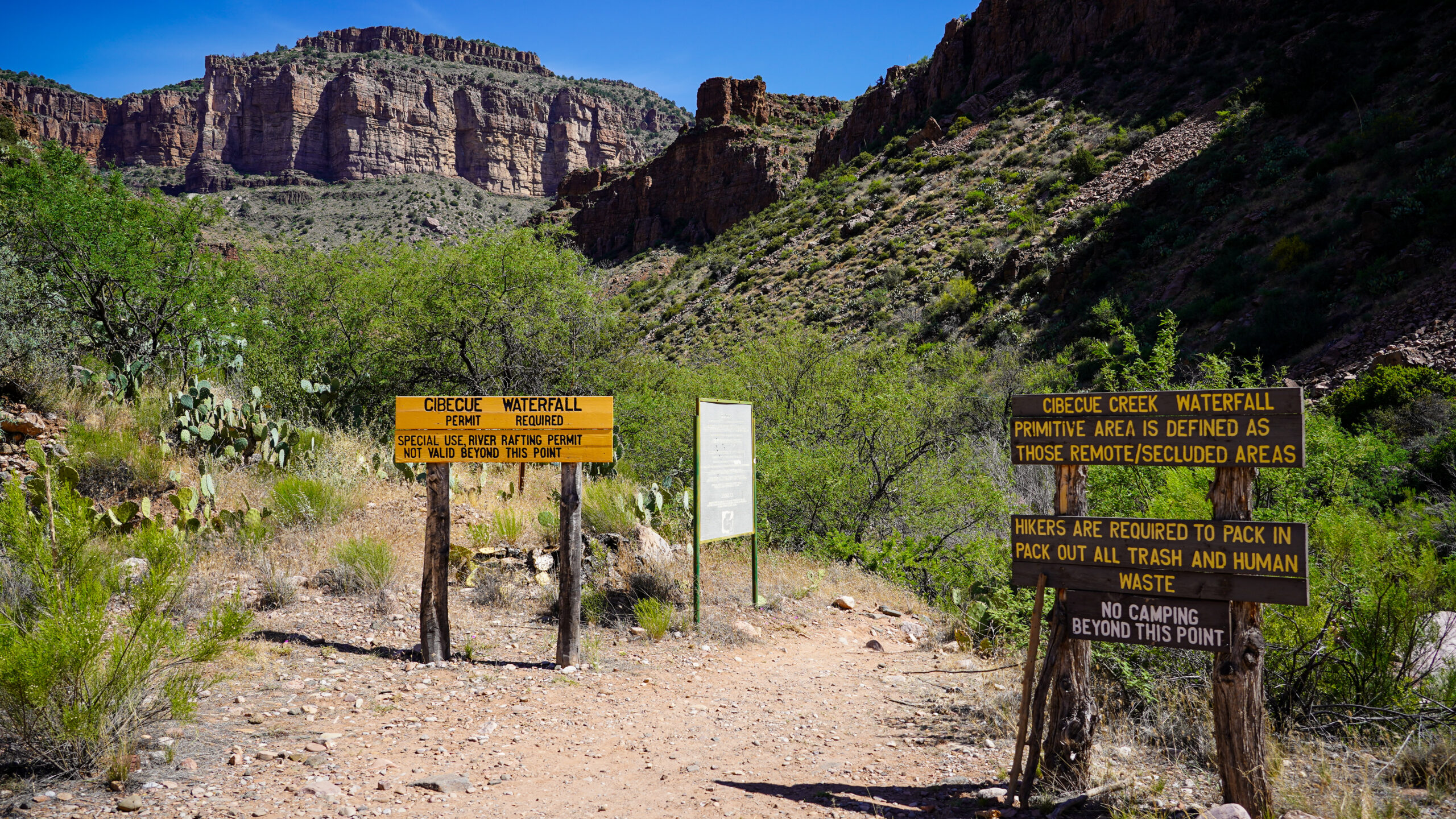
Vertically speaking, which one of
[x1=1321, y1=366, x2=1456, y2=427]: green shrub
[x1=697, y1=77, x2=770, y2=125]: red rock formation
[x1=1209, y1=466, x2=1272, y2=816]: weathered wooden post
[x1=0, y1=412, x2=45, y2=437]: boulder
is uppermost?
[x1=697, y1=77, x2=770, y2=125]: red rock formation

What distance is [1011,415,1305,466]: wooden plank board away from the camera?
3.46 metres

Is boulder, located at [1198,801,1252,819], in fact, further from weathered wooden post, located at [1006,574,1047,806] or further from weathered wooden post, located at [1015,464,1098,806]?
weathered wooden post, located at [1006,574,1047,806]

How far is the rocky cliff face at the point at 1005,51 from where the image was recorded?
36188 mm

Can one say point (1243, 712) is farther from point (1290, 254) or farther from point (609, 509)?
point (1290, 254)

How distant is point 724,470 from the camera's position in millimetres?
7594

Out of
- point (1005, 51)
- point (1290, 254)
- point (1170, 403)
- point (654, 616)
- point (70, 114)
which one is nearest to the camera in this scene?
point (1170, 403)

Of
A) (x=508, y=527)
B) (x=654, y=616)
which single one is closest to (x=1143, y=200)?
(x=508, y=527)

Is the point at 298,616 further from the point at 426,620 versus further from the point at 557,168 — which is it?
the point at 557,168

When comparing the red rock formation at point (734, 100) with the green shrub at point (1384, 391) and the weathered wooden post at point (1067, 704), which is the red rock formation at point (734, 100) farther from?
the weathered wooden post at point (1067, 704)

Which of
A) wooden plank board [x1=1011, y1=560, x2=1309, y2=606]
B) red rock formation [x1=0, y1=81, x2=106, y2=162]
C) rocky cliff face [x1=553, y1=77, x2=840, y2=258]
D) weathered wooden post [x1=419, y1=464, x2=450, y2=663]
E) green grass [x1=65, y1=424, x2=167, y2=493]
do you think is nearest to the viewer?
wooden plank board [x1=1011, y1=560, x2=1309, y2=606]

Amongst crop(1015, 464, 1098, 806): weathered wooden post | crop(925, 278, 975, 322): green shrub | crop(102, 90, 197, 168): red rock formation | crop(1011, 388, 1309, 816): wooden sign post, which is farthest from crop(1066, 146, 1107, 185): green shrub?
crop(102, 90, 197, 168): red rock formation

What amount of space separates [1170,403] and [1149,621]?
40.4 inches

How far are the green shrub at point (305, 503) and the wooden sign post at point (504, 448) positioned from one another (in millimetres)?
3062

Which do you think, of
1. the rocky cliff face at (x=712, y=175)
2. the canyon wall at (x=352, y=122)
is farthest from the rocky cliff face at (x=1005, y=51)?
the canyon wall at (x=352, y=122)
